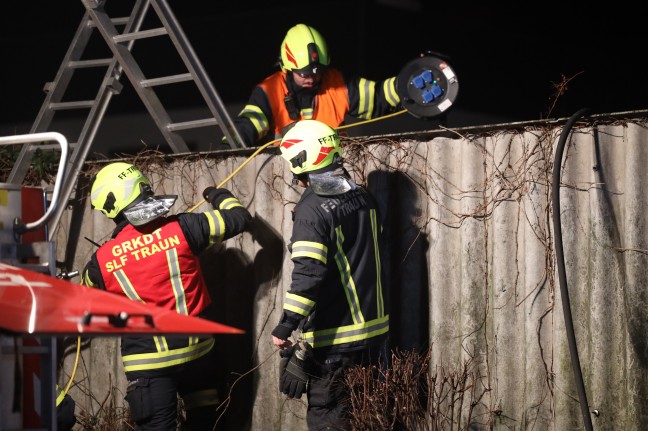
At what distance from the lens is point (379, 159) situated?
6336 mm

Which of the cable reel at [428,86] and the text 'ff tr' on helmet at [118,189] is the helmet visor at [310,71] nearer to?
the cable reel at [428,86]

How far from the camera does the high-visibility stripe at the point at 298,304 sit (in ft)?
18.5

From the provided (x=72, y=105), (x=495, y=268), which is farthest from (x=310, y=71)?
(x=495, y=268)

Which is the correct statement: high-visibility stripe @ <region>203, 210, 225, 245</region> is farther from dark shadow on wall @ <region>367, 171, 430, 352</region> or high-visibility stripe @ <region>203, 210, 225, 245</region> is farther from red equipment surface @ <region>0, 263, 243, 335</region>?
red equipment surface @ <region>0, 263, 243, 335</region>

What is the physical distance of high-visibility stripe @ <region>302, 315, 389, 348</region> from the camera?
5.87 meters

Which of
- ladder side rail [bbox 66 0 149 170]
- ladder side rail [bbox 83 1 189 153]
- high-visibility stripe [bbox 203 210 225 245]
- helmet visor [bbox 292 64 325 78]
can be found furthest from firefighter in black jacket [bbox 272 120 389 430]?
ladder side rail [bbox 66 0 149 170]

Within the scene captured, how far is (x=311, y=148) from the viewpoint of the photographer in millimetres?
5930

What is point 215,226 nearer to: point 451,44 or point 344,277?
point 344,277

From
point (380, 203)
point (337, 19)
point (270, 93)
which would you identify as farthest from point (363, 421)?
point (337, 19)

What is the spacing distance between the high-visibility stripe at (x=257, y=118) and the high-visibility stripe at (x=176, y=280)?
1.68 meters

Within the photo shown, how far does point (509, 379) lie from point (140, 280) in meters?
2.44

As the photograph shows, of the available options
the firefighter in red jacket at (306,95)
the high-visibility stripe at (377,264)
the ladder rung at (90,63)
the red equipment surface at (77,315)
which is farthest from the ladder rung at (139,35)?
the red equipment surface at (77,315)

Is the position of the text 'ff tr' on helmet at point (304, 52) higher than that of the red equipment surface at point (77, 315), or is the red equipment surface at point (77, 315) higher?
the text 'ff tr' on helmet at point (304, 52)

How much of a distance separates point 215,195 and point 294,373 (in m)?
1.42
